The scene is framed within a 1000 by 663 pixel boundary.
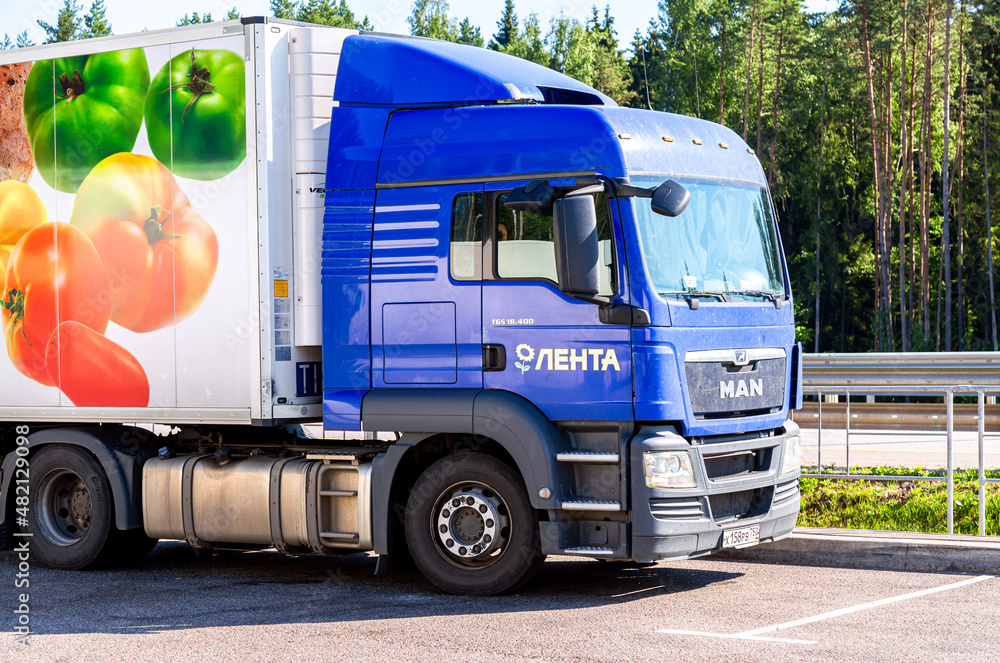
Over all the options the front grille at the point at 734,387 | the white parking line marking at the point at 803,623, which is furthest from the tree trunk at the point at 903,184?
the white parking line marking at the point at 803,623

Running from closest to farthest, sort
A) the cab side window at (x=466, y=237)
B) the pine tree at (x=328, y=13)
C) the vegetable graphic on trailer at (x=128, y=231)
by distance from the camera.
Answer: the cab side window at (x=466, y=237) → the vegetable graphic on trailer at (x=128, y=231) → the pine tree at (x=328, y=13)

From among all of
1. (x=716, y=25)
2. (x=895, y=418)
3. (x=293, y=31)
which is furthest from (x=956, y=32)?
(x=293, y=31)

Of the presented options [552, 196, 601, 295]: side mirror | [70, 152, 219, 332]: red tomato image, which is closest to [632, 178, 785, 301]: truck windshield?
[552, 196, 601, 295]: side mirror

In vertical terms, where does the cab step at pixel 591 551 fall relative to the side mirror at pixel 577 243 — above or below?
below

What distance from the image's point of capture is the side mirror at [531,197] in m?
7.32

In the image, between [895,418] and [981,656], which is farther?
[895,418]

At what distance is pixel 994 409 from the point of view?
14.6 metres

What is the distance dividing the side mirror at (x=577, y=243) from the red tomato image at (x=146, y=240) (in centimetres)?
270

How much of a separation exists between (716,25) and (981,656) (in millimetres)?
55862

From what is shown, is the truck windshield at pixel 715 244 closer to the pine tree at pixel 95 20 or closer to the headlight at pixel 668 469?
the headlight at pixel 668 469

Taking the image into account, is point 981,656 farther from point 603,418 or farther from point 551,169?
point 551,169

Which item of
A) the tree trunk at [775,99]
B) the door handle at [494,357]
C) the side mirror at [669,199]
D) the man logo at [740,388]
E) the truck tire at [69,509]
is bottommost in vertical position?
the truck tire at [69,509]

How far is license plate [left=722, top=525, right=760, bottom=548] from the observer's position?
7484mm

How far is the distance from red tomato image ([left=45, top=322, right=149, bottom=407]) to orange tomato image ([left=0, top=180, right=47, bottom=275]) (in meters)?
0.81
